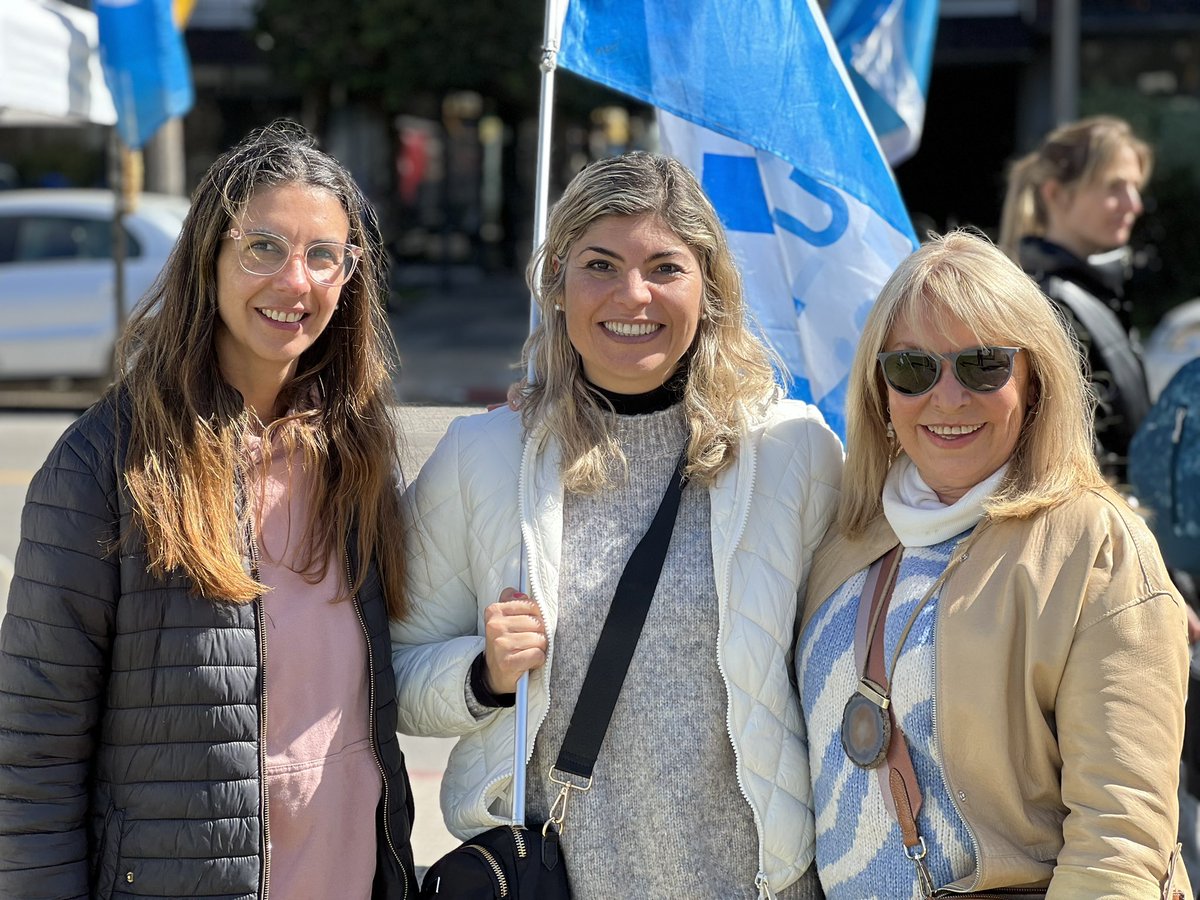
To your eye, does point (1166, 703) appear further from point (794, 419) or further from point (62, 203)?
point (62, 203)

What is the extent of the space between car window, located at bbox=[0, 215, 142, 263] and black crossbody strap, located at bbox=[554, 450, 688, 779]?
414 inches

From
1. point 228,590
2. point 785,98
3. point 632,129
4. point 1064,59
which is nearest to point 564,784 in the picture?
point 228,590

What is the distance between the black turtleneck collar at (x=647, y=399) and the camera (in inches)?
103

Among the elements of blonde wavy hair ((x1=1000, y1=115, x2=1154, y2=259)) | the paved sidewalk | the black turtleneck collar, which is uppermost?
blonde wavy hair ((x1=1000, y1=115, x2=1154, y2=259))

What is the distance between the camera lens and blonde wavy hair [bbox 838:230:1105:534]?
2.25 m

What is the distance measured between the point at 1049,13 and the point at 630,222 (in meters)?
16.8

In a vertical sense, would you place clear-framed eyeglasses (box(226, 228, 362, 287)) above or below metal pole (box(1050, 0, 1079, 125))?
below

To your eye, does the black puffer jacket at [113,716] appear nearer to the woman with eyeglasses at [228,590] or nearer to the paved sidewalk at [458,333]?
the woman with eyeglasses at [228,590]

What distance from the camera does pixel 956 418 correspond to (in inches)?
90.7

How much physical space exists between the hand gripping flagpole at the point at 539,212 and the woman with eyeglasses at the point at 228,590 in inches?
9.2

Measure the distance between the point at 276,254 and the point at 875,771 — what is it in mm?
1328

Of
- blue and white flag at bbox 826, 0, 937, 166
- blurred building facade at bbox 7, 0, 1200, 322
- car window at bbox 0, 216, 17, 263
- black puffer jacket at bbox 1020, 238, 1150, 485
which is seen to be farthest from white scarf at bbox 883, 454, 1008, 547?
car window at bbox 0, 216, 17, 263

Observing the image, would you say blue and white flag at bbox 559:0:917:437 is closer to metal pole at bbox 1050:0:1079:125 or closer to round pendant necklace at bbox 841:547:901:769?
round pendant necklace at bbox 841:547:901:769

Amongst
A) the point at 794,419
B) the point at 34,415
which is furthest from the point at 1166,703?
the point at 34,415
